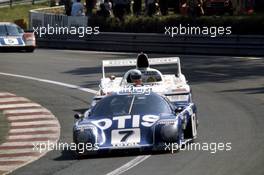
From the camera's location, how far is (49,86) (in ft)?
78.1

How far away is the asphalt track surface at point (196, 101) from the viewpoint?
1202cm

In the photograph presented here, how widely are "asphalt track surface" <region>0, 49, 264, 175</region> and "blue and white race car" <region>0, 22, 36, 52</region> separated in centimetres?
51

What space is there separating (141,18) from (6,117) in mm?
16290

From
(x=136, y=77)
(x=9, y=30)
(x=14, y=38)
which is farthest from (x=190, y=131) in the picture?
(x=9, y=30)

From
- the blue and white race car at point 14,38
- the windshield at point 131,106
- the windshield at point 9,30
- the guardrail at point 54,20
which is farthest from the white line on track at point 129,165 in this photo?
the guardrail at point 54,20

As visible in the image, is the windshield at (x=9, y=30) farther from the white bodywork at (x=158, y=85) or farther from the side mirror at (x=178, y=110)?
the side mirror at (x=178, y=110)

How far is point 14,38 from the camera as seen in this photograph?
110 ft

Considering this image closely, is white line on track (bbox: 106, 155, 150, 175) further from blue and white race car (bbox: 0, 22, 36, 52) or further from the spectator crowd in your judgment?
blue and white race car (bbox: 0, 22, 36, 52)

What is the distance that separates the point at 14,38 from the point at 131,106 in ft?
66.5

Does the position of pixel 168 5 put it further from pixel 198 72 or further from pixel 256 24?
pixel 198 72

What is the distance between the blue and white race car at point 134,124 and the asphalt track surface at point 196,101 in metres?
0.24

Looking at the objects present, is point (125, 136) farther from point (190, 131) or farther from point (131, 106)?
point (190, 131)

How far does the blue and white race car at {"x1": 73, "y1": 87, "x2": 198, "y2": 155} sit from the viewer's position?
13.0 m

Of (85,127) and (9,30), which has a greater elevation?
(85,127)
